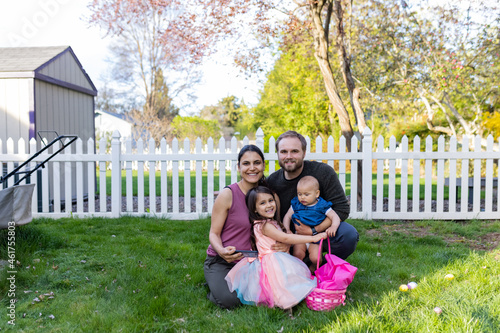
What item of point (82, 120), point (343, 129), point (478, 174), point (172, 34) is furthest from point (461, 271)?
point (82, 120)

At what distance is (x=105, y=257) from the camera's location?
3.56 meters

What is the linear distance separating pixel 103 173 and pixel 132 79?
1839cm

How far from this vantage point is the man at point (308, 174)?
9.47 ft

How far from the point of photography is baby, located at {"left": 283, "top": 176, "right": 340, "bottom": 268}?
277 centimetres

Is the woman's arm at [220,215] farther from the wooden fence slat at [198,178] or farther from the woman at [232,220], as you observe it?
the wooden fence slat at [198,178]

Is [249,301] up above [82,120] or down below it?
below

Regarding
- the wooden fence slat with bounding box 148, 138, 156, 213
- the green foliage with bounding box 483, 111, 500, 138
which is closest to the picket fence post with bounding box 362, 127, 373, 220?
the wooden fence slat with bounding box 148, 138, 156, 213

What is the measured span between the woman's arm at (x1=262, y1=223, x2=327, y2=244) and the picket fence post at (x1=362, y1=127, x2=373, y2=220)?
2.99 meters

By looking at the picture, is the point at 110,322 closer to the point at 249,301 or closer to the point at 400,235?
the point at 249,301

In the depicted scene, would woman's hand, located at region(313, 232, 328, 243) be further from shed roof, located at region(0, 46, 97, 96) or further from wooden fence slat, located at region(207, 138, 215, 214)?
shed roof, located at region(0, 46, 97, 96)

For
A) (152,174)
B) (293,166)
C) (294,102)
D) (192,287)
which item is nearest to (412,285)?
(293,166)

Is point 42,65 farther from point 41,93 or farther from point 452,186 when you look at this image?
point 452,186

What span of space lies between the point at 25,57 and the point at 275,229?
641 centimetres

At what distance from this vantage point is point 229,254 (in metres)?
2.68
